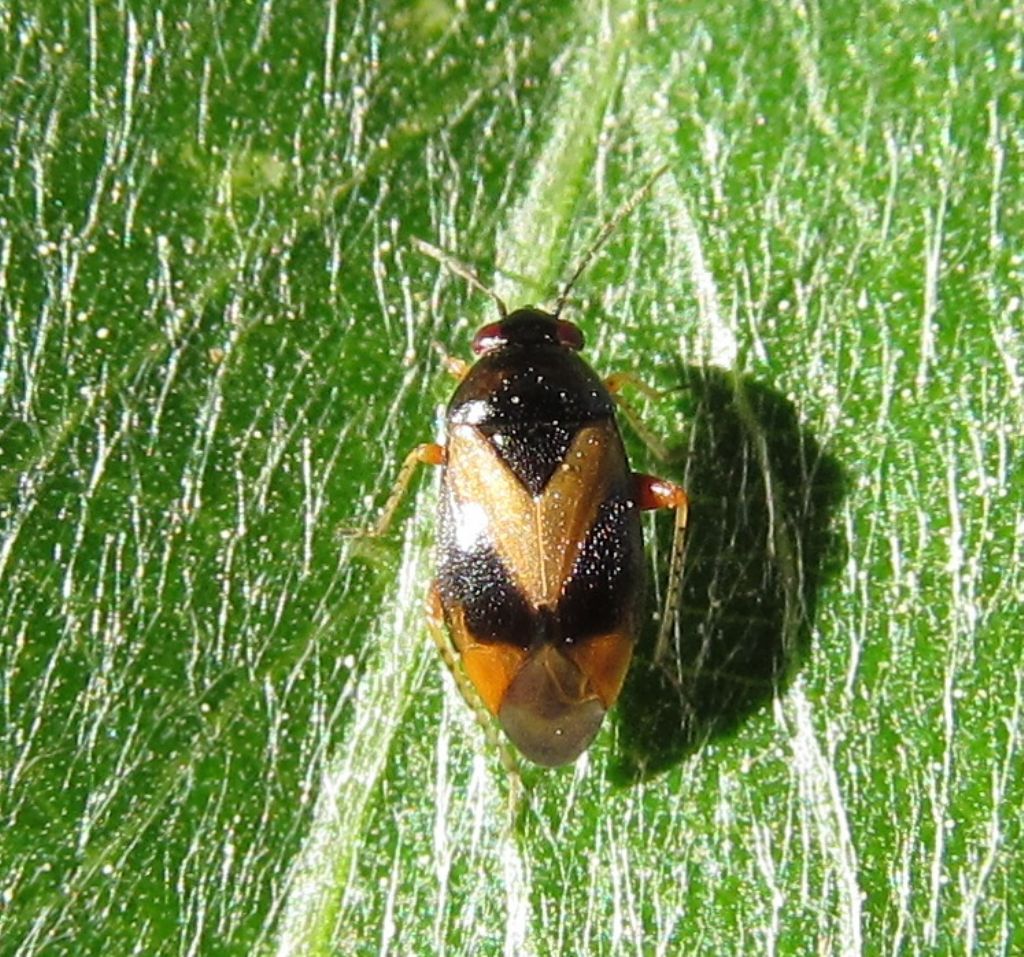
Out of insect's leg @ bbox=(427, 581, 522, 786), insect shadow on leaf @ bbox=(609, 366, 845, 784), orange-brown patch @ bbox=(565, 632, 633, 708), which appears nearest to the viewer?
orange-brown patch @ bbox=(565, 632, 633, 708)

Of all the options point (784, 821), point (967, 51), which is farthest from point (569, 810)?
point (967, 51)

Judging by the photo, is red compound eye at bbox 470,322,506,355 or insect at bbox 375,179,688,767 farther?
red compound eye at bbox 470,322,506,355

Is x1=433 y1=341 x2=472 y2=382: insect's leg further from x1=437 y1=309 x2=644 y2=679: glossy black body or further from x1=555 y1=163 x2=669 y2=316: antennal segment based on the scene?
x1=555 y1=163 x2=669 y2=316: antennal segment

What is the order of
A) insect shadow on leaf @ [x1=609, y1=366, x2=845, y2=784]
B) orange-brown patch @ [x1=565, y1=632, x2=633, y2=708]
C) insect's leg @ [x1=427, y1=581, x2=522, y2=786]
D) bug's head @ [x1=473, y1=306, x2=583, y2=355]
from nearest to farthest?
orange-brown patch @ [x1=565, y1=632, x2=633, y2=708]
insect's leg @ [x1=427, y1=581, x2=522, y2=786]
insect shadow on leaf @ [x1=609, y1=366, x2=845, y2=784]
bug's head @ [x1=473, y1=306, x2=583, y2=355]

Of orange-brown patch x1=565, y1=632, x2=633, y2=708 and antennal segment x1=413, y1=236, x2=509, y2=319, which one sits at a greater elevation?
antennal segment x1=413, y1=236, x2=509, y2=319

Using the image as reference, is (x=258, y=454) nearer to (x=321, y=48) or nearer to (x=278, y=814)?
(x=278, y=814)

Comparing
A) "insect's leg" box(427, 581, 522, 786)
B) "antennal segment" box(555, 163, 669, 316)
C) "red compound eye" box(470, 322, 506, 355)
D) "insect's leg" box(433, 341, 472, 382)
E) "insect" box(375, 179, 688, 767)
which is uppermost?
"antennal segment" box(555, 163, 669, 316)

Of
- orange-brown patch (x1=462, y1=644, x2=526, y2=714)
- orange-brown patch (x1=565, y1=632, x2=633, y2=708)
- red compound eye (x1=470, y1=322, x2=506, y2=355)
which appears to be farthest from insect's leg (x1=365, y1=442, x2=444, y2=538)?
orange-brown patch (x1=565, y1=632, x2=633, y2=708)
